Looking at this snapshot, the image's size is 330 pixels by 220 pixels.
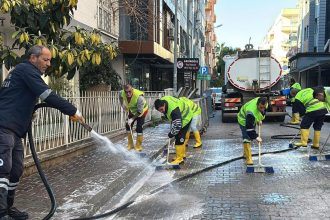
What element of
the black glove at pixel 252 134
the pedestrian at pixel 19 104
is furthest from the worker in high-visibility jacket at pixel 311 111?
the pedestrian at pixel 19 104

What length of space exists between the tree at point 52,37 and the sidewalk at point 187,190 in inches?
72.8

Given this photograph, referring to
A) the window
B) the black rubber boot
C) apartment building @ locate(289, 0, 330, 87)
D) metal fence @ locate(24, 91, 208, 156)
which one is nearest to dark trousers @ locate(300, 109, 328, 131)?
metal fence @ locate(24, 91, 208, 156)

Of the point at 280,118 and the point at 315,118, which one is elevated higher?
the point at 315,118

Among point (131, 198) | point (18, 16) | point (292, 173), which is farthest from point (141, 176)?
point (18, 16)

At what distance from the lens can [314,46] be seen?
49.2 metres

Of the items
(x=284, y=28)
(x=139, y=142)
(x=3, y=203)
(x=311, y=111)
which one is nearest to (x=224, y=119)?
(x=311, y=111)

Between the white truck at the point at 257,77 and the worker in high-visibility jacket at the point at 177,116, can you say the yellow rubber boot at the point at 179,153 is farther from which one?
the white truck at the point at 257,77

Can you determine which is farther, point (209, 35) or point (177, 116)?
point (209, 35)

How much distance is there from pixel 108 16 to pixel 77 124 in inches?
386

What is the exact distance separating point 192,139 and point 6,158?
30.8 ft

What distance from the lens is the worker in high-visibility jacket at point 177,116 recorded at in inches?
338

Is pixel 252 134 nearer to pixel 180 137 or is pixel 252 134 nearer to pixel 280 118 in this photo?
pixel 180 137

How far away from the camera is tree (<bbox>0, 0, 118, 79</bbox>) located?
6.07 meters

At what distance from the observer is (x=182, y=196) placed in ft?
21.8
